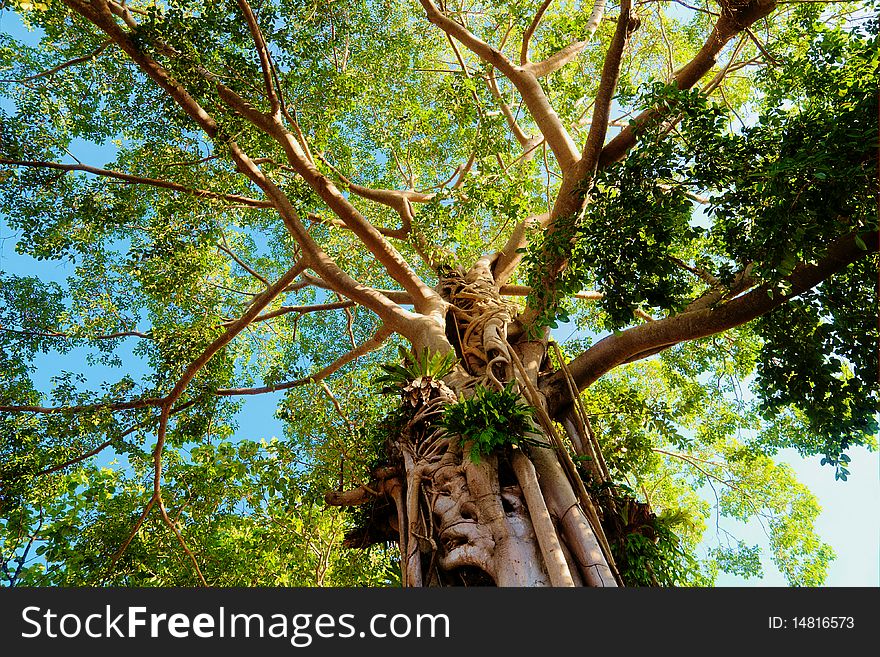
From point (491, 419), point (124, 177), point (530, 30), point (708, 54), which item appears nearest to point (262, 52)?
point (124, 177)

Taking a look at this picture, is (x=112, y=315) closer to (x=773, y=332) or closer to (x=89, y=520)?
(x=89, y=520)

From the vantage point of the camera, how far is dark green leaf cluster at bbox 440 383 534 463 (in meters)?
3.62

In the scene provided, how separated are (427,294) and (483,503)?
7.93 feet

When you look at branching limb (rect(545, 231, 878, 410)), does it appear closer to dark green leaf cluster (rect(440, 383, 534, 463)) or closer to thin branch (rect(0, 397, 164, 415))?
dark green leaf cluster (rect(440, 383, 534, 463))

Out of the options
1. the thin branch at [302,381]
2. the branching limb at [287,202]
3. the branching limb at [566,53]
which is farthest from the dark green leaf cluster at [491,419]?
the branching limb at [566,53]

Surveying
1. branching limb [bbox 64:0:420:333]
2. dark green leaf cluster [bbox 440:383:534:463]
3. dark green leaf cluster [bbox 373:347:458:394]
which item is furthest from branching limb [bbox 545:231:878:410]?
branching limb [bbox 64:0:420:333]

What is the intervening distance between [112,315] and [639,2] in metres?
6.25

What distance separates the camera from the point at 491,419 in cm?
366

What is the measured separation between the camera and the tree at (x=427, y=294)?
3.56 m

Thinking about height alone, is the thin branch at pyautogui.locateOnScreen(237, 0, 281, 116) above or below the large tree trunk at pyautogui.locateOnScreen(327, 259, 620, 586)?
above

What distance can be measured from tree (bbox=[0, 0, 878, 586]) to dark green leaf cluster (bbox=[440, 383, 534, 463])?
0.06 feet

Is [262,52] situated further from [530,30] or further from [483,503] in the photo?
[483,503]

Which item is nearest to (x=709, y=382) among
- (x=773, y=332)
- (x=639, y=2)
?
(x=773, y=332)

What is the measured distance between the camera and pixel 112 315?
691 cm
